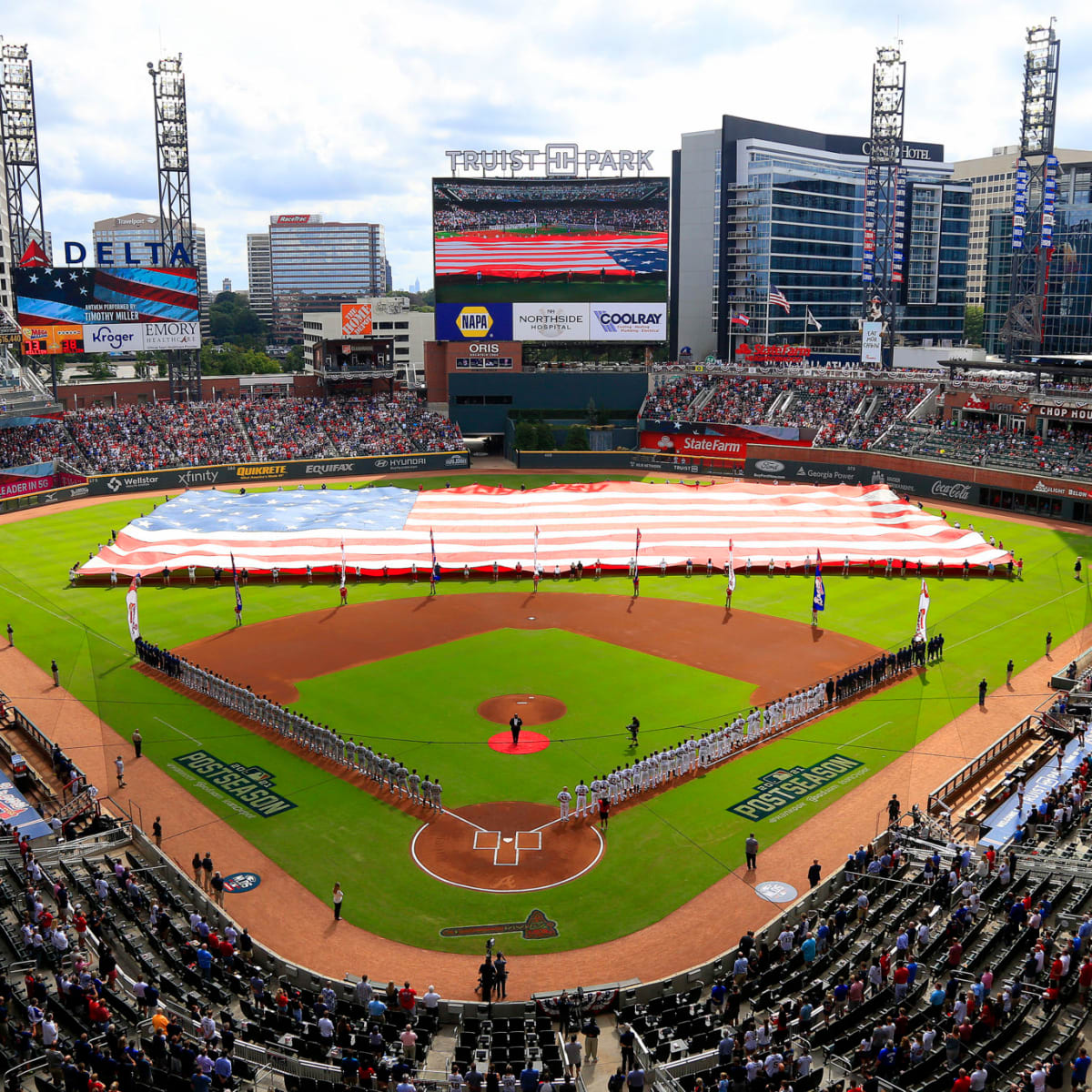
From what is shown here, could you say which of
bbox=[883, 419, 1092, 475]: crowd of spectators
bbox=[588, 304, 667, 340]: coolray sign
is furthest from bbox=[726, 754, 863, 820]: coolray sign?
bbox=[588, 304, 667, 340]: coolray sign

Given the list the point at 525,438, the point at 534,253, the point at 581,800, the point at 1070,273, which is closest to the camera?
the point at 581,800

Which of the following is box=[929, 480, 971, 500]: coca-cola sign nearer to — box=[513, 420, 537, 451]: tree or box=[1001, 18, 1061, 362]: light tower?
box=[1001, 18, 1061, 362]: light tower

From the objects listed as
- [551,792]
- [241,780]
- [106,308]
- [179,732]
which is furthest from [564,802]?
[106,308]

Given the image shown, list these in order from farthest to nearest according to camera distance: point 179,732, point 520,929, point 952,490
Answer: point 952,490 < point 179,732 < point 520,929

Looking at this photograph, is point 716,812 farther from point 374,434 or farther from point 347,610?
point 374,434

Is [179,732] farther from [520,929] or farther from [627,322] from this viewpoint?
[627,322]

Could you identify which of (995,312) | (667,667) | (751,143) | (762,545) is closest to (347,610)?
(667,667)
